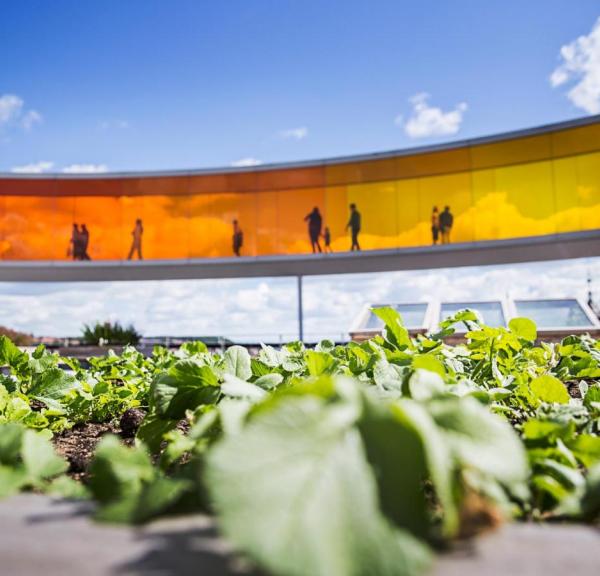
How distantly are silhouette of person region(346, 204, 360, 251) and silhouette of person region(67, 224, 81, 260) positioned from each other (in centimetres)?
928

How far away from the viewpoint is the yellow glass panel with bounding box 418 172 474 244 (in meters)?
18.8

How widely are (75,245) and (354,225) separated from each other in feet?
31.6

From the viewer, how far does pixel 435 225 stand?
1909 centimetres

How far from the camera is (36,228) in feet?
71.1

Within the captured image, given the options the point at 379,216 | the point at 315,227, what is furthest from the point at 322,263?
the point at 379,216

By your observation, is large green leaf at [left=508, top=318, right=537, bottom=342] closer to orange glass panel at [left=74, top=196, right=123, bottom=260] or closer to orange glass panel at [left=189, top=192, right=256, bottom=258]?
orange glass panel at [left=189, top=192, right=256, bottom=258]

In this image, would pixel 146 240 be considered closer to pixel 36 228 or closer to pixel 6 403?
pixel 36 228

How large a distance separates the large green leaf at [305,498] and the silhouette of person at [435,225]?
61.9 feet

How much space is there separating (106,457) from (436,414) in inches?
20.0

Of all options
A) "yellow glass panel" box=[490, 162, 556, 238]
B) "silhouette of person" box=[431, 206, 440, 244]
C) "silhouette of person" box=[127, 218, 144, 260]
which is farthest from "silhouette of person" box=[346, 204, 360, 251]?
"silhouette of person" box=[127, 218, 144, 260]

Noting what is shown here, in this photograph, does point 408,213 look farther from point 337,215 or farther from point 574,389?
point 574,389

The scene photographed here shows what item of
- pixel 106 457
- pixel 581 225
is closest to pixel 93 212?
pixel 581 225

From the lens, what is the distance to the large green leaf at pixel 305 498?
0.61 meters

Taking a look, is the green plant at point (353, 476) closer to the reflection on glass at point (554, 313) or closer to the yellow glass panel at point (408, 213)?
the reflection on glass at point (554, 313)
